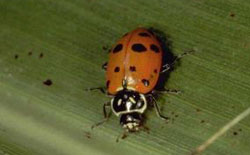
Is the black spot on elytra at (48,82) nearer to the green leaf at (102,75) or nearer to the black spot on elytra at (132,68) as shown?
the green leaf at (102,75)

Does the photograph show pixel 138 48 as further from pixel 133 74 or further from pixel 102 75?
pixel 102 75

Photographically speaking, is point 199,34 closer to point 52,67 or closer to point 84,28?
point 84,28

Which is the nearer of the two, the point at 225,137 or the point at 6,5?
the point at 225,137

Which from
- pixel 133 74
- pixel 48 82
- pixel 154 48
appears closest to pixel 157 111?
pixel 133 74

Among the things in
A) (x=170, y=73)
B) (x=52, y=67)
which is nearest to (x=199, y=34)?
(x=170, y=73)

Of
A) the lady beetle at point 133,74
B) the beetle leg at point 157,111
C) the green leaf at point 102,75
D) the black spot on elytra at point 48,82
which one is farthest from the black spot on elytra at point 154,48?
the black spot on elytra at point 48,82

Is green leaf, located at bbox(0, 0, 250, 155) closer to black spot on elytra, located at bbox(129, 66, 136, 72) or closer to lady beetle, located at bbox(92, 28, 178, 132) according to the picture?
lady beetle, located at bbox(92, 28, 178, 132)
